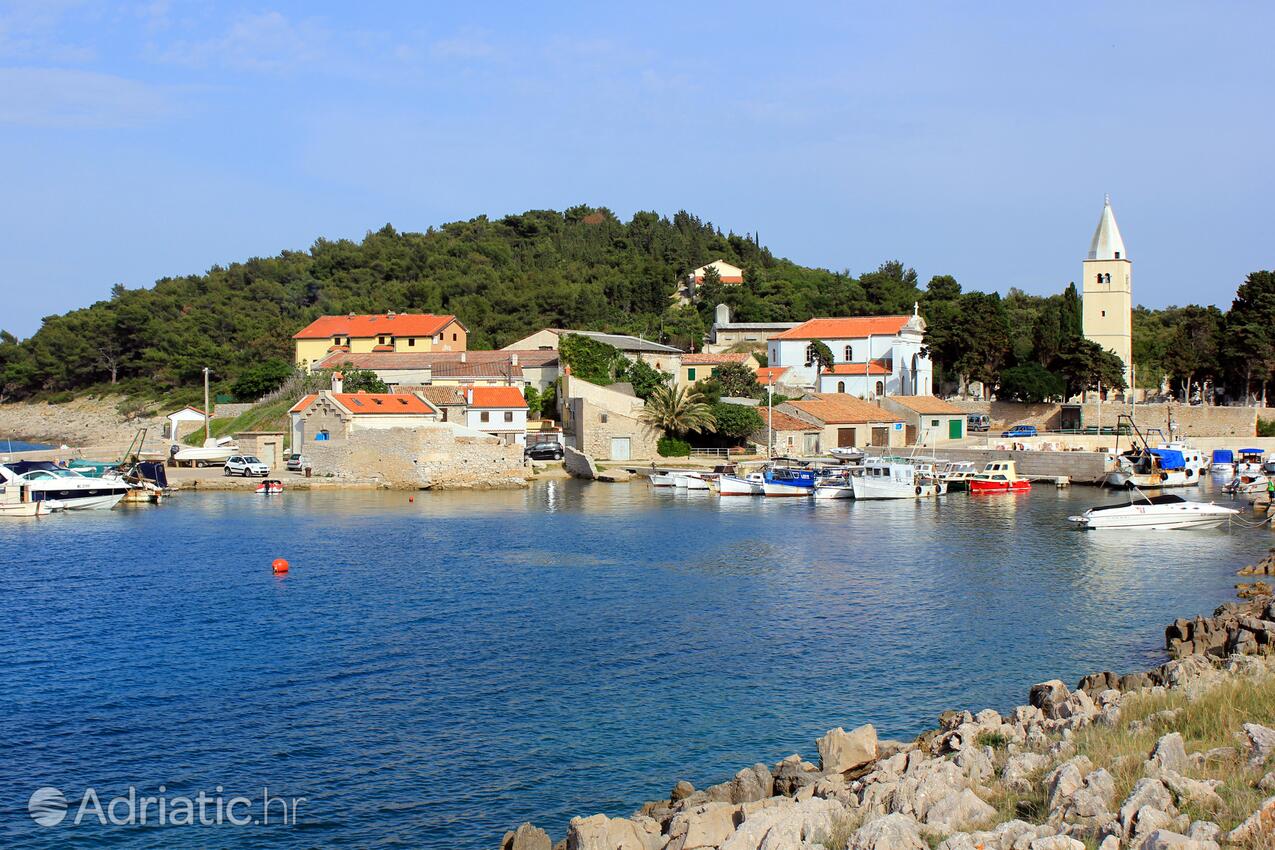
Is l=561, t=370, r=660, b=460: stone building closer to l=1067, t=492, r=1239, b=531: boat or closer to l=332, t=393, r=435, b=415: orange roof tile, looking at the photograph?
l=332, t=393, r=435, b=415: orange roof tile

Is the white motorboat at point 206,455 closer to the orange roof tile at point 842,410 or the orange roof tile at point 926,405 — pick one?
the orange roof tile at point 842,410

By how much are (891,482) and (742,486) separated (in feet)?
18.3

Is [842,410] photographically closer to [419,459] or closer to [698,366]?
[698,366]

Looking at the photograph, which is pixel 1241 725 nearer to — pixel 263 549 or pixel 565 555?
pixel 565 555

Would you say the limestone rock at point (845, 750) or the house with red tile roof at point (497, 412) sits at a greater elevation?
the house with red tile roof at point (497, 412)

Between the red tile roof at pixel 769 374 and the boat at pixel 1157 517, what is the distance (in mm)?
27532

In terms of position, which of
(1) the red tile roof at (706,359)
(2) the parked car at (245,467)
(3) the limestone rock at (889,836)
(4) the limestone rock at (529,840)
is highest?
(1) the red tile roof at (706,359)

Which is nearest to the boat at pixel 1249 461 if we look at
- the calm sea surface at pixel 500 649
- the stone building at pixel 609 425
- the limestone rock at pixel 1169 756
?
the calm sea surface at pixel 500 649

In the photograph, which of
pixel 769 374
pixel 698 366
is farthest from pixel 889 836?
pixel 698 366

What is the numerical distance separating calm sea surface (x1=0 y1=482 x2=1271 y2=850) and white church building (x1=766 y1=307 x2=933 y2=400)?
94.8 ft

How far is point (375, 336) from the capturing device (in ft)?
216

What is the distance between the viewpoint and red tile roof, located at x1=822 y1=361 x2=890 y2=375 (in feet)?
209

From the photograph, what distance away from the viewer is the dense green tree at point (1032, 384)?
2338 inches

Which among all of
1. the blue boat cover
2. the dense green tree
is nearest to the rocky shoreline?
the blue boat cover
